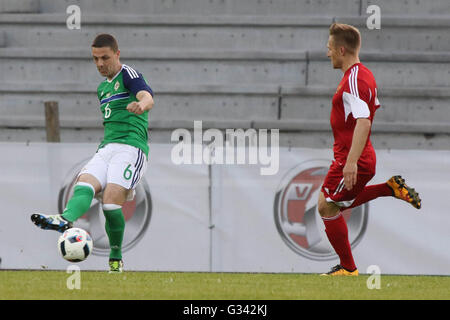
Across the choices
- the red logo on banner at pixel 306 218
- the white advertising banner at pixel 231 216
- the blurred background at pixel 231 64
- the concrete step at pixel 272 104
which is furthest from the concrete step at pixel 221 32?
the red logo on banner at pixel 306 218

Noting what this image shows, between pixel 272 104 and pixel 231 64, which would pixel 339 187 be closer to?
pixel 272 104

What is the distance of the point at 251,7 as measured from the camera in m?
14.4

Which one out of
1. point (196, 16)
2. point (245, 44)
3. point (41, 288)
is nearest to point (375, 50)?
point (245, 44)

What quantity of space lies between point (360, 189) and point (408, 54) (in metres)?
6.81

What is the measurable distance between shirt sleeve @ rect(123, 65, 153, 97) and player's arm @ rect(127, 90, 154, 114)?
0.33 feet

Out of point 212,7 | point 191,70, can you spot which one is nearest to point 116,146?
point 191,70

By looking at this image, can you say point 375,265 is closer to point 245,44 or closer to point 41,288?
point 41,288

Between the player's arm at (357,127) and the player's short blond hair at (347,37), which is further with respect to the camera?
the player's short blond hair at (347,37)

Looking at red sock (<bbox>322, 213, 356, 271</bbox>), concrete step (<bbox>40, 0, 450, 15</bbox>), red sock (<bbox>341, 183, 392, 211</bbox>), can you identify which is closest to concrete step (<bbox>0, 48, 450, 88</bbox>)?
concrete step (<bbox>40, 0, 450, 15</bbox>)

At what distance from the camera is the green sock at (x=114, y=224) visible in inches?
282

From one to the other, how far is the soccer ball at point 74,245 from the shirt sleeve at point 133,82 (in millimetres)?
1288

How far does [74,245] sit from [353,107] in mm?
2398

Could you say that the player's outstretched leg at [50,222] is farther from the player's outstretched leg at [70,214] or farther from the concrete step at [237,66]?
the concrete step at [237,66]
